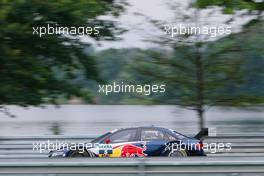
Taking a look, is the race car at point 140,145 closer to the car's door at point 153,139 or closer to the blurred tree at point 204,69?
the car's door at point 153,139

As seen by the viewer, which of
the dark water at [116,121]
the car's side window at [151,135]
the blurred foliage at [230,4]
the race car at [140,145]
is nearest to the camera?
the race car at [140,145]

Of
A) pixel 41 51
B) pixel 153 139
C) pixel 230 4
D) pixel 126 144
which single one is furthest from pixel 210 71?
pixel 41 51

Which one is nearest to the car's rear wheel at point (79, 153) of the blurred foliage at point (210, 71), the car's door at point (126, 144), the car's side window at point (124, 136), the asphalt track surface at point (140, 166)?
the car's door at point (126, 144)

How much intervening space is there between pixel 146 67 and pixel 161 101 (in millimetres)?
1181

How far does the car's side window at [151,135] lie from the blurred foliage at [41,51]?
194 inches

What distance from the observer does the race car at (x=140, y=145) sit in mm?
14344

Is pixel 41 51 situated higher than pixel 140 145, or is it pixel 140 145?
pixel 41 51

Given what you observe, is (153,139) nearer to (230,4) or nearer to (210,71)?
(210,71)

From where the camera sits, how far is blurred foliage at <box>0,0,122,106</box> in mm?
17609

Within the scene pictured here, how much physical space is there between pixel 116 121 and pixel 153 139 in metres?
23.0

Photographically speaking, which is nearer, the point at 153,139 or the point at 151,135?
the point at 153,139

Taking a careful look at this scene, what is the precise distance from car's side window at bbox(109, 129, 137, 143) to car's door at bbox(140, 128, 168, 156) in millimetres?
229

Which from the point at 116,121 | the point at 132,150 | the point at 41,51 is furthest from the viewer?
the point at 116,121

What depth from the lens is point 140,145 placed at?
47.9ft
